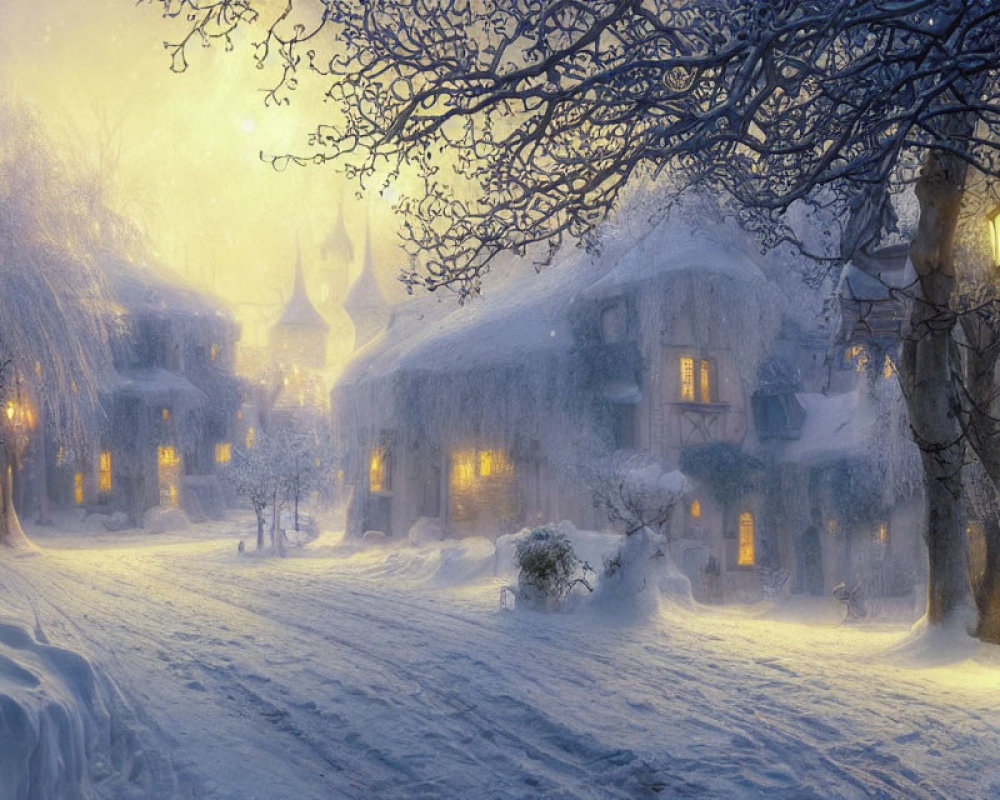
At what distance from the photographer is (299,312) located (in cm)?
5606

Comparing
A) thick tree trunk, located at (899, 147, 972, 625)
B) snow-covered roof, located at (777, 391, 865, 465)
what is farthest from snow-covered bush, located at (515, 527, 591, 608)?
snow-covered roof, located at (777, 391, 865, 465)

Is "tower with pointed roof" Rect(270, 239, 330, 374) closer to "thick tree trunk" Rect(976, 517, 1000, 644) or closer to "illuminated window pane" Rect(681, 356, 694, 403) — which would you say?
"illuminated window pane" Rect(681, 356, 694, 403)

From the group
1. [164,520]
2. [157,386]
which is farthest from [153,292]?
[164,520]

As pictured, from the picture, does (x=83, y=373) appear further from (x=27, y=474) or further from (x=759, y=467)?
(x=759, y=467)

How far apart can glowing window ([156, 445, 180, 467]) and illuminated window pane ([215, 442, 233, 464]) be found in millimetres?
3279

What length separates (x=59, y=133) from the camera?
2197 centimetres

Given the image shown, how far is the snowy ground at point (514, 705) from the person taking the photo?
6.01 metres

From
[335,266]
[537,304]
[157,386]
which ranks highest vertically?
[335,266]

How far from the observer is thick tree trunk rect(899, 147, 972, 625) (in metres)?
9.80

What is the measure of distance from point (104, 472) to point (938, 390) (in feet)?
108

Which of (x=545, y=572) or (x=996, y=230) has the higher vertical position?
(x=996, y=230)

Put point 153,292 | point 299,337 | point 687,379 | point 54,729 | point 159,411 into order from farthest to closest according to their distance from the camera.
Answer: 1. point 299,337
2. point 153,292
3. point 159,411
4. point 687,379
5. point 54,729

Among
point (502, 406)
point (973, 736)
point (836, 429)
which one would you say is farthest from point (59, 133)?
A: point (973, 736)

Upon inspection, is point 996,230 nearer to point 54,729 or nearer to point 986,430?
point 986,430
